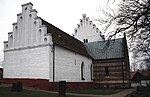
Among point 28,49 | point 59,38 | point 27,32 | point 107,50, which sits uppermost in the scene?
point 27,32

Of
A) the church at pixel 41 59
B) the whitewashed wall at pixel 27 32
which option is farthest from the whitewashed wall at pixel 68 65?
the whitewashed wall at pixel 27 32

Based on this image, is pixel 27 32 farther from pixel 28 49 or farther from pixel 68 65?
pixel 68 65

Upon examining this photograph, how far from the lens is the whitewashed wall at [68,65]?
25252mm

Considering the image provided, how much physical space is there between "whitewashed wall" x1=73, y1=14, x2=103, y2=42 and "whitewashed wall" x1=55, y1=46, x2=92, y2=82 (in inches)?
402

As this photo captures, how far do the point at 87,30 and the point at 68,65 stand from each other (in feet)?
56.9

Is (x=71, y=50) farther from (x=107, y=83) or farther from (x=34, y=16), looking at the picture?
(x=107, y=83)

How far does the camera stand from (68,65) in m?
28.0

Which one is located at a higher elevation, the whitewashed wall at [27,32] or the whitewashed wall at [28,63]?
the whitewashed wall at [27,32]

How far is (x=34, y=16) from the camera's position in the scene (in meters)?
25.8

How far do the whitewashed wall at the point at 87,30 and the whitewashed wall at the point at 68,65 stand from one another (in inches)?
402

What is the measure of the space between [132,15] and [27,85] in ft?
56.5

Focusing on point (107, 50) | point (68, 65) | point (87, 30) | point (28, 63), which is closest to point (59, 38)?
point (68, 65)

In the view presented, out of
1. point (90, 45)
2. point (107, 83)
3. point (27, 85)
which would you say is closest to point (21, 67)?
point (27, 85)

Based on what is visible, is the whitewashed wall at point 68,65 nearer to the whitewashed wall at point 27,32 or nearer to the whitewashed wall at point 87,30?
the whitewashed wall at point 27,32
